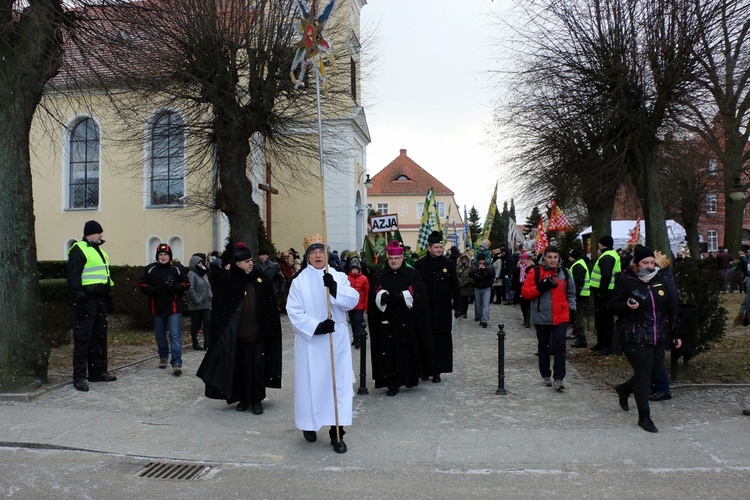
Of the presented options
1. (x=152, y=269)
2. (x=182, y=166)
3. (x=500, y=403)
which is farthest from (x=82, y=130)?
(x=500, y=403)

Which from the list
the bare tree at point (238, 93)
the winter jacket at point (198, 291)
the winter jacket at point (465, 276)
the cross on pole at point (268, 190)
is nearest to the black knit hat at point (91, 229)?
the winter jacket at point (198, 291)

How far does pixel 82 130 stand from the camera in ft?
87.4

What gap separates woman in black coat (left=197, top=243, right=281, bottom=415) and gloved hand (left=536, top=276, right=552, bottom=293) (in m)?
3.42

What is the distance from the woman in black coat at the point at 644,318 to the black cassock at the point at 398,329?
2663 millimetres

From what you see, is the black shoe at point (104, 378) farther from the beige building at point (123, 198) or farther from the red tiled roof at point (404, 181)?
the red tiled roof at point (404, 181)

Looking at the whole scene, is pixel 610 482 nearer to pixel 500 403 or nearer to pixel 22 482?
pixel 500 403

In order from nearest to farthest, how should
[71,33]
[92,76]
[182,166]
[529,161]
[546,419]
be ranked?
[546,419] < [71,33] < [92,76] < [529,161] < [182,166]

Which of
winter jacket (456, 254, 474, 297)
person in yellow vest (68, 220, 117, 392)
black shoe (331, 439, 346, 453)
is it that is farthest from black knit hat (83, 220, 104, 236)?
winter jacket (456, 254, 474, 297)

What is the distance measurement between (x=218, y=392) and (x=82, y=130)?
22.7 meters

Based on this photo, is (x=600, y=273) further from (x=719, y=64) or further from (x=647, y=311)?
(x=719, y=64)

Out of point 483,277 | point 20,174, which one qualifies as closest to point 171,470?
point 20,174

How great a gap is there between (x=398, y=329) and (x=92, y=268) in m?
4.19

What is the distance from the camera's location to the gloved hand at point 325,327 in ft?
19.7

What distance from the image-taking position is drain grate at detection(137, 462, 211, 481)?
18.0ft
